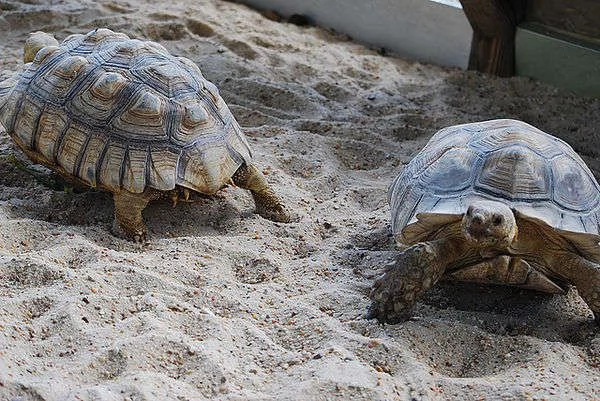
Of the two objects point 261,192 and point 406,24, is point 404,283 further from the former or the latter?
point 406,24

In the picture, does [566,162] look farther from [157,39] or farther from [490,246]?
[157,39]

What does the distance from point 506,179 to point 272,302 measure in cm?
90

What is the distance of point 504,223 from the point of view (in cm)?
262

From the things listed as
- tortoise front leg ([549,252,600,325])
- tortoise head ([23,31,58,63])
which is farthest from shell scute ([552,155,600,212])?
tortoise head ([23,31,58,63])

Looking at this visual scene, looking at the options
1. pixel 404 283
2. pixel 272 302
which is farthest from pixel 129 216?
pixel 404 283

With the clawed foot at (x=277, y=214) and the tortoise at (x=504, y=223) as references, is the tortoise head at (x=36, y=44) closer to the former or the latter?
the clawed foot at (x=277, y=214)

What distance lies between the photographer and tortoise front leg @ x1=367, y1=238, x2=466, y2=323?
9.07 feet

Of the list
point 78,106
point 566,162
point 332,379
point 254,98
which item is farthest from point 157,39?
point 332,379

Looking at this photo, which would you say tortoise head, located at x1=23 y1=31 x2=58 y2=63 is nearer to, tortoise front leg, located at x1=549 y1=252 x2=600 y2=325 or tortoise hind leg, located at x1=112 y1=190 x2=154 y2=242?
tortoise hind leg, located at x1=112 y1=190 x2=154 y2=242

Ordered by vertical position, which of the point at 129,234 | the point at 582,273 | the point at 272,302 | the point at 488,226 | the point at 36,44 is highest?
the point at 488,226

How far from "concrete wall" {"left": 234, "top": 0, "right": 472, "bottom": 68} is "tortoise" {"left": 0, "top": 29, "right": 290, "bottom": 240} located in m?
2.64

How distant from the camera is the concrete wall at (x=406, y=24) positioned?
226 inches

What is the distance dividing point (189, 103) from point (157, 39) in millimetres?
2394

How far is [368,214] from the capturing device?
12.2ft
